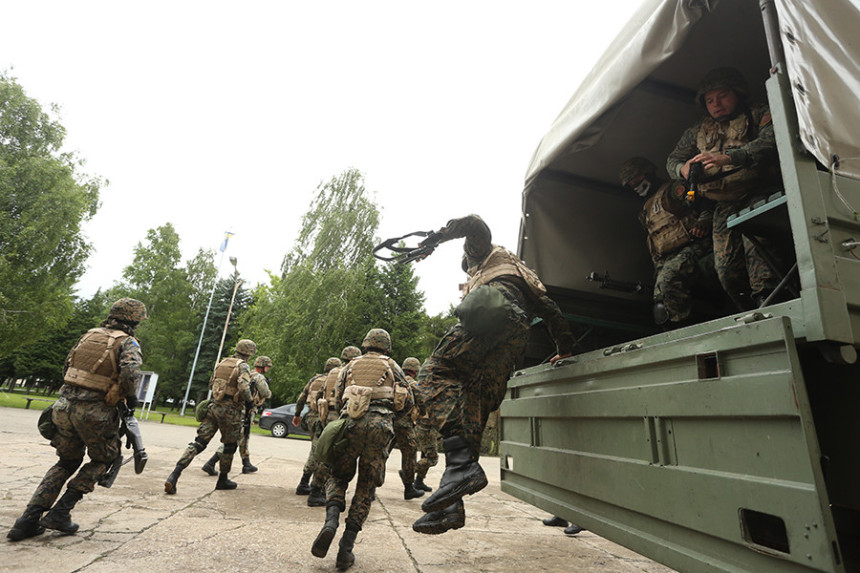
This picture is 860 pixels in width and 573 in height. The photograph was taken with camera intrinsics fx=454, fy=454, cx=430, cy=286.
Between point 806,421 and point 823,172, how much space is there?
0.87 metres

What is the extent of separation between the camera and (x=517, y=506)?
20.4 ft

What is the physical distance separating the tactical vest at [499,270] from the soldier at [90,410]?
2695mm

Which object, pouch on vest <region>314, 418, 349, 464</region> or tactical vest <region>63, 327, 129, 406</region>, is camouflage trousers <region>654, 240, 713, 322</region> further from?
tactical vest <region>63, 327, 129, 406</region>

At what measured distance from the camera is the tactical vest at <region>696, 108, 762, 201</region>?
2.29 metres

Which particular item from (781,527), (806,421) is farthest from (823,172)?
(781,527)

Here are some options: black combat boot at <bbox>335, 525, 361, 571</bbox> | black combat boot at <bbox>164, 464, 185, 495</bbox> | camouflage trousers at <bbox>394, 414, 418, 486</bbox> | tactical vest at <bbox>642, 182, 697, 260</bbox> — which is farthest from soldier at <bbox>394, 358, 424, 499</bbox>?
tactical vest at <bbox>642, 182, 697, 260</bbox>

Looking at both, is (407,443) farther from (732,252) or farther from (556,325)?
(732,252)

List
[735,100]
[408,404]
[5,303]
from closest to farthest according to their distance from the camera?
1. [735,100]
2. [408,404]
3. [5,303]

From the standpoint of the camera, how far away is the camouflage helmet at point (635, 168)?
11.3 ft

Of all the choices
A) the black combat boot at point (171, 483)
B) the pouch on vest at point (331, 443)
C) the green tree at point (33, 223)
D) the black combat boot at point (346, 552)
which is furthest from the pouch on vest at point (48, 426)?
the green tree at point (33, 223)

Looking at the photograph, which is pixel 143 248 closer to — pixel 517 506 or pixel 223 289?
pixel 223 289

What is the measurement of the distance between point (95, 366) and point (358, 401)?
2068mm

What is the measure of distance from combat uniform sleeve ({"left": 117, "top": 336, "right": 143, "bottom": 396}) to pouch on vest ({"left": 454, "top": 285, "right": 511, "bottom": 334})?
8.87 feet

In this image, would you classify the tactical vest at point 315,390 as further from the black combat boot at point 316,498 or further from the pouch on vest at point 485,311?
the pouch on vest at point 485,311
